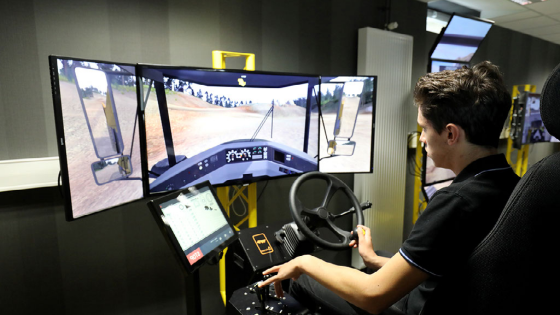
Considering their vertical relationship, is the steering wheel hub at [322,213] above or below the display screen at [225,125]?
below

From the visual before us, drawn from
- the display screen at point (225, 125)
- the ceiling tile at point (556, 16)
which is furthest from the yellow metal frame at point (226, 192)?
the ceiling tile at point (556, 16)

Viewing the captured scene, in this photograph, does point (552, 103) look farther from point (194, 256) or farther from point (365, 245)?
point (194, 256)

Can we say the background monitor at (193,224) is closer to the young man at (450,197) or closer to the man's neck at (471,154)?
the young man at (450,197)

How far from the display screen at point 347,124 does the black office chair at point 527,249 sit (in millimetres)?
1790

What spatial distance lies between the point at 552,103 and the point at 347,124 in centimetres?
200

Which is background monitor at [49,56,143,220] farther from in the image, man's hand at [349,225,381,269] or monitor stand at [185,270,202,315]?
man's hand at [349,225,381,269]

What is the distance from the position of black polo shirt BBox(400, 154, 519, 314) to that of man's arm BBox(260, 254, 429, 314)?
0.05 metres

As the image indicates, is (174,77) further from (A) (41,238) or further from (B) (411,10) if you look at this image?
(B) (411,10)

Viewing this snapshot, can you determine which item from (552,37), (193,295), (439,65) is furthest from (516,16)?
(193,295)

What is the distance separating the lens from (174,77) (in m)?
1.81

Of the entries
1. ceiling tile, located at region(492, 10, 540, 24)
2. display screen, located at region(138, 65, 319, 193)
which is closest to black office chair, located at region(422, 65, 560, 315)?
display screen, located at region(138, 65, 319, 193)

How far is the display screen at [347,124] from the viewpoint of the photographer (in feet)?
8.76

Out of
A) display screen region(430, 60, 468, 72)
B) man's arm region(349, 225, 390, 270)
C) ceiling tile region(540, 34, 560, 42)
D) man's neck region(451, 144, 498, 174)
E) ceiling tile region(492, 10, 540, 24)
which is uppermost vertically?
ceiling tile region(492, 10, 540, 24)

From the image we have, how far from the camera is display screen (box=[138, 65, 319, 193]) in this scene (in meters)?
1.79
